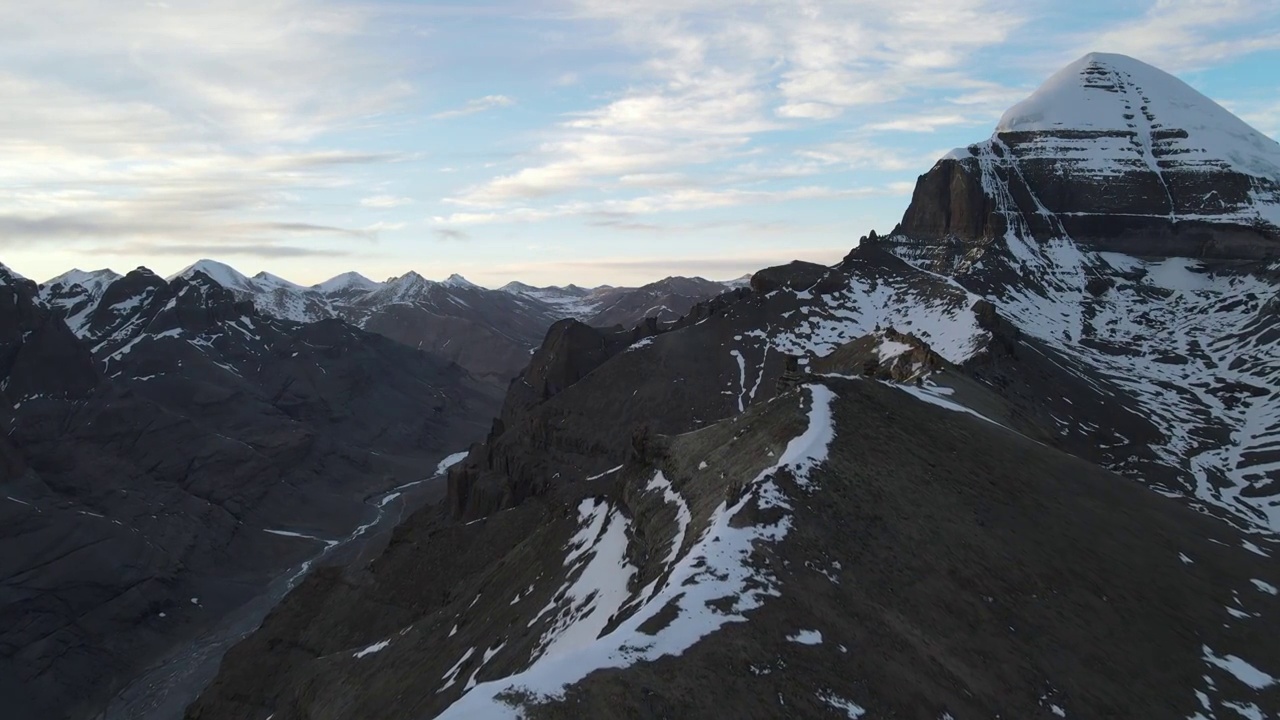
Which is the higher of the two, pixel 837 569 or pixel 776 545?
pixel 776 545

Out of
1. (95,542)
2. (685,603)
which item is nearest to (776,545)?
(685,603)

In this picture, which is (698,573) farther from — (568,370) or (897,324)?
(568,370)

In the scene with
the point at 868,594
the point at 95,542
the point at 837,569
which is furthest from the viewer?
the point at 95,542

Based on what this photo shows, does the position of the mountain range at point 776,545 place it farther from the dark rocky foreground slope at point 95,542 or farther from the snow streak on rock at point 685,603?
the dark rocky foreground slope at point 95,542

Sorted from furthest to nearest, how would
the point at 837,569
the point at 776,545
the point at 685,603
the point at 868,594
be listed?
the point at 776,545, the point at 837,569, the point at 868,594, the point at 685,603

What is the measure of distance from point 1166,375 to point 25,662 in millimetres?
192036

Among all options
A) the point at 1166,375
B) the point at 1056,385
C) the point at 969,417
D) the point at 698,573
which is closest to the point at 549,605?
the point at 698,573

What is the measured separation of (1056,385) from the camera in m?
115

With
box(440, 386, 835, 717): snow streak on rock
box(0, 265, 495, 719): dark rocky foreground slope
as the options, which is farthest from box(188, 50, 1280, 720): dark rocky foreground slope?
box(0, 265, 495, 719): dark rocky foreground slope

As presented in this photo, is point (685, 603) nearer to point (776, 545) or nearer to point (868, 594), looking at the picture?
point (776, 545)

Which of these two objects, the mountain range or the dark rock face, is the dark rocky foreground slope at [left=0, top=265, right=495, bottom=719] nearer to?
the mountain range

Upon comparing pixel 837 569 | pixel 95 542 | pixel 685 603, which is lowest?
pixel 95 542

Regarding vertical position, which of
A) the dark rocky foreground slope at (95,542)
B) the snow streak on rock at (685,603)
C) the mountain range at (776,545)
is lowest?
the dark rocky foreground slope at (95,542)

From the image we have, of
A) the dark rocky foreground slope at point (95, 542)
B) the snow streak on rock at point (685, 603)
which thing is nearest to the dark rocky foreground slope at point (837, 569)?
the snow streak on rock at point (685, 603)
